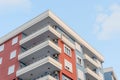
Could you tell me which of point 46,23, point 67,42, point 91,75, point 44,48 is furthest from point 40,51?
point 91,75

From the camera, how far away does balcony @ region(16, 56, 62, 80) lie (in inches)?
1885

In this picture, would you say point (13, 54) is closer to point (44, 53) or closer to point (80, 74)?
point (44, 53)

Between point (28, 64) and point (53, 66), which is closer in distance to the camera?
point (53, 66)

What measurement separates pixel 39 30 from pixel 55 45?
4.88 m

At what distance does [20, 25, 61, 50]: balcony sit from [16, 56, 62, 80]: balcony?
6.01 meters

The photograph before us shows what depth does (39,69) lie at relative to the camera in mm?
49406

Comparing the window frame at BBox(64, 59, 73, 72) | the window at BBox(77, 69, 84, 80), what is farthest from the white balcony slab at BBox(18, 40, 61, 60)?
the window at BBox(77, 69, 84, 80)

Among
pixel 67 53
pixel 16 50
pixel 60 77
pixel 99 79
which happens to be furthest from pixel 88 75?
pixel 16 50

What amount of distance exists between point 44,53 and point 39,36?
11.8ft

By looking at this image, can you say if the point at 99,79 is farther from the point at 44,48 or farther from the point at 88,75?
the point at 44,48

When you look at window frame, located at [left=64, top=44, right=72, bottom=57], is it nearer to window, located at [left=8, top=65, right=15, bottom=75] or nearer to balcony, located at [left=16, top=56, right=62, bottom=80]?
balcony, located at [left=16, top=56, right=62, bottom=80]

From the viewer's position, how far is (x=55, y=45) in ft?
165

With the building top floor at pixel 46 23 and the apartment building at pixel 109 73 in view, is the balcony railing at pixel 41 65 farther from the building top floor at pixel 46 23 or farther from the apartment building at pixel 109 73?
the apartment building at pixel 109 73

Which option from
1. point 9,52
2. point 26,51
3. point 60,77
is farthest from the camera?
point 9,52
